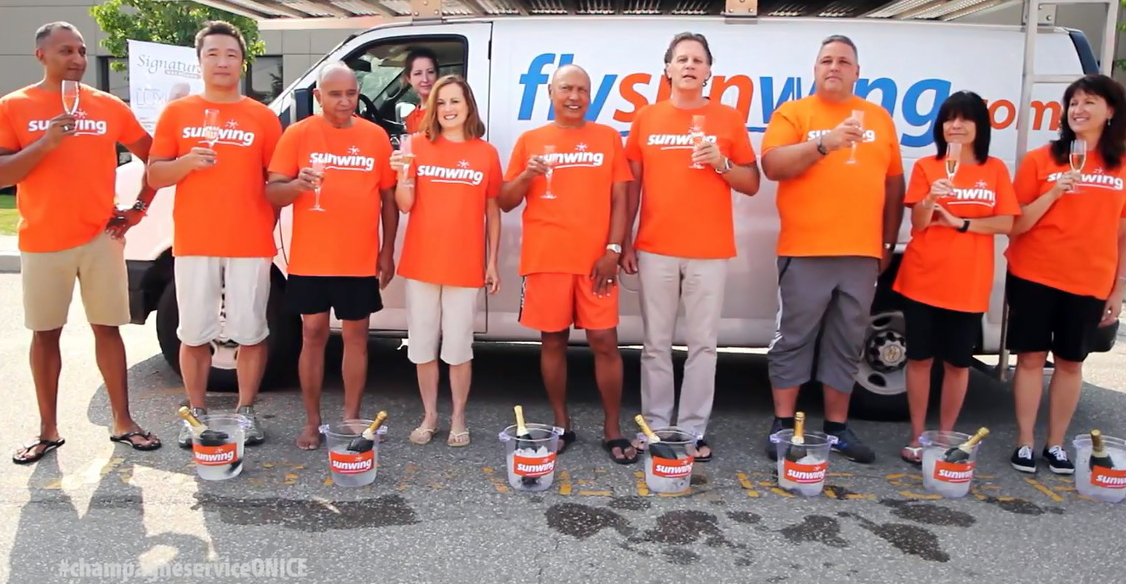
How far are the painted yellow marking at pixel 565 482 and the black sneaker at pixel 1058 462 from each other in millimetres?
2338

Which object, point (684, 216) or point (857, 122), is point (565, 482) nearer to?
point (684, 216)

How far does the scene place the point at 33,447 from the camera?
169 inches

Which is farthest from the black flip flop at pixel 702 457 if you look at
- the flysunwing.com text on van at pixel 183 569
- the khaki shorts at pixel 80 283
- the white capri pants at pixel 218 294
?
the khaki shorts at pixel 80 283

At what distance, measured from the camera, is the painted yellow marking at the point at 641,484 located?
4035 millimetres

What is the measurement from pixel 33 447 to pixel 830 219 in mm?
3918

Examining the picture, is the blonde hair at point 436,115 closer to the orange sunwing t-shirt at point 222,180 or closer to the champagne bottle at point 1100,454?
the orange sunwing t-shirt at point 222,180

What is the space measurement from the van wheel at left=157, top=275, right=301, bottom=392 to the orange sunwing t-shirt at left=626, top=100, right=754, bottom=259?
225 cm

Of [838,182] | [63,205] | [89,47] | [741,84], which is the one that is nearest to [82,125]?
[63,205]

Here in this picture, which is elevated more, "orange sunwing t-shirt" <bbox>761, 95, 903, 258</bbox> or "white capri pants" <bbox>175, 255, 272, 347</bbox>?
"orange sunwing t-shirt" <bbox>761, 95, 903, 258</bbox>

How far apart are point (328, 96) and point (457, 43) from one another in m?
1.03

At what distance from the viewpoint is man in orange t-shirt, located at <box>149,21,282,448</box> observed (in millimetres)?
4238

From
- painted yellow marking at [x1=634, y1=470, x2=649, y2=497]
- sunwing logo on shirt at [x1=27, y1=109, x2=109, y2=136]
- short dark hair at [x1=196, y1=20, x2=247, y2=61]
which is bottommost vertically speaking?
painted yellow marking at [x1=634, y1=470, x2=649, y2=497]

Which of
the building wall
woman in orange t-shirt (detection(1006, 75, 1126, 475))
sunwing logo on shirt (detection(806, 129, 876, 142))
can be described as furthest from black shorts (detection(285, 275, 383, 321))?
the building wall

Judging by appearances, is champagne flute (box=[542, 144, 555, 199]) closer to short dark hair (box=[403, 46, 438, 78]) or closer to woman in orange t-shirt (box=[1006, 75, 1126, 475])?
short dark hair (box=[403, 46, 438, 78])
